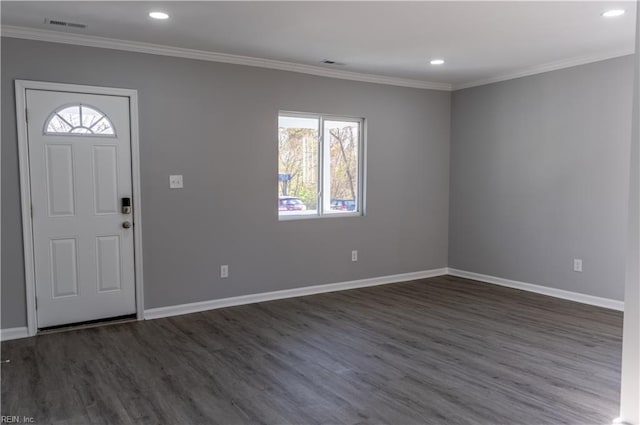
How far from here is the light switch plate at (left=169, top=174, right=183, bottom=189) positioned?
4590 mm

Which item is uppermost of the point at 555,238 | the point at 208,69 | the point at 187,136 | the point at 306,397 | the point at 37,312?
the point at 208,69

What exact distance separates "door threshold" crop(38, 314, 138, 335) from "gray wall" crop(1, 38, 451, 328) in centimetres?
18

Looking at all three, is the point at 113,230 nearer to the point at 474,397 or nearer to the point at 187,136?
the point at 187,136

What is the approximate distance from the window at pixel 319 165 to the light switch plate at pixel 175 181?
1124mm

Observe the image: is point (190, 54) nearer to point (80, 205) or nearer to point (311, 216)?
point (80, 205)

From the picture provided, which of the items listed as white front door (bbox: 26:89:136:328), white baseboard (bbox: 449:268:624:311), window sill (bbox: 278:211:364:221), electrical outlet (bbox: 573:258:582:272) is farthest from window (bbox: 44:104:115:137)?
electrical outlet (bbox: 573:258:582:272)

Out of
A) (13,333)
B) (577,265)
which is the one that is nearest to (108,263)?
(13,333)

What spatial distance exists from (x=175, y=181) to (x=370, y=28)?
2.30 metres

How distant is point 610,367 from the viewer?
132 inches

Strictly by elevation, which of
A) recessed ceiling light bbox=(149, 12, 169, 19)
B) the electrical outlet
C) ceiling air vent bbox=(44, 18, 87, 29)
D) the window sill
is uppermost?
ceiling air vent bbox=(44, 18, 87, 29)

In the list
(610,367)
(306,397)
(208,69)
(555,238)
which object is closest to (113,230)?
(208,69)

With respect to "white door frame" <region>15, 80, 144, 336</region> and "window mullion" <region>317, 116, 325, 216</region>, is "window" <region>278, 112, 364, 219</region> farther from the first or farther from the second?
"white door frame" <region>15, 80, 144, 336</region>

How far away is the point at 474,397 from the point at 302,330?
170cm

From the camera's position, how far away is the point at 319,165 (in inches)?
221
